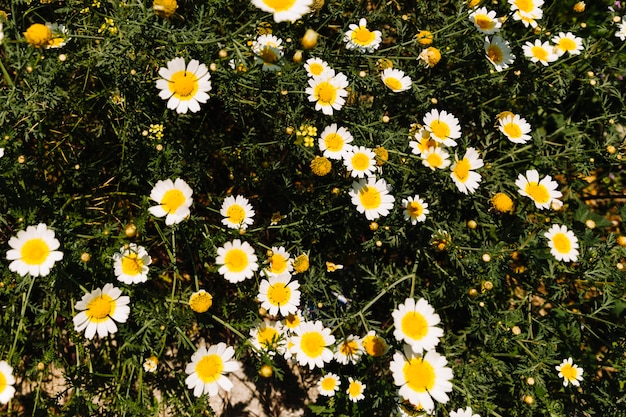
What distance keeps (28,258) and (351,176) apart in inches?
72.8

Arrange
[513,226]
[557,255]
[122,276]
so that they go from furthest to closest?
[513,226], [557,255], [122,276]

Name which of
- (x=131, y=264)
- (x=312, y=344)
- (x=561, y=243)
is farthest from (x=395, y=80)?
(x=131, y=264)

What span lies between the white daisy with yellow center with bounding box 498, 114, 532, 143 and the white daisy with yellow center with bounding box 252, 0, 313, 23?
1.75 m

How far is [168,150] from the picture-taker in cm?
267

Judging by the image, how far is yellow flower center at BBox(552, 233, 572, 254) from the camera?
114 inches

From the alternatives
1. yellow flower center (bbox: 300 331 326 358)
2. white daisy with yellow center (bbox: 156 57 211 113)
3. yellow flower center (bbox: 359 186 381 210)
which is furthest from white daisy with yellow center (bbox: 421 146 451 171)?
white daisy with yellow center (bbox: 156 57 211 113)

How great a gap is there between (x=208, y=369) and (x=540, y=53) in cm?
299

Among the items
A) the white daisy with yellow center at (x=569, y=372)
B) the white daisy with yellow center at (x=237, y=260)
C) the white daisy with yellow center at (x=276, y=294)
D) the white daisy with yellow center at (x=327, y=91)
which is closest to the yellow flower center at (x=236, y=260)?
the white daisy with yellow center at (x=237, y=260)

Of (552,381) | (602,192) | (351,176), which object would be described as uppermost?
(602,192)

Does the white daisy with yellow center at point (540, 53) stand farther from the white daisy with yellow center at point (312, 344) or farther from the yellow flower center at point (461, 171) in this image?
the white daisy with yellow center at point (312, 344)

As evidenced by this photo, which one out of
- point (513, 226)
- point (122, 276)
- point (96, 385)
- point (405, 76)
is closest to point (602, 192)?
point (513, 226)

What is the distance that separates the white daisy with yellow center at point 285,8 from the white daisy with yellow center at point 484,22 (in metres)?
1.45

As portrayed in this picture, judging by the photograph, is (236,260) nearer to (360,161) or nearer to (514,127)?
(360,161)

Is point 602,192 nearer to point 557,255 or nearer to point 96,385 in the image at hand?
point 557,255
